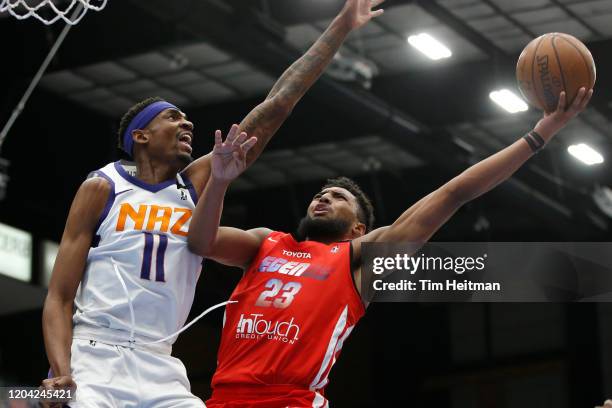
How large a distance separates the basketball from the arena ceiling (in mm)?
6729

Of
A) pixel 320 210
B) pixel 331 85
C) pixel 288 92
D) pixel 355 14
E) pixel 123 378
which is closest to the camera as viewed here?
pixel 123 378

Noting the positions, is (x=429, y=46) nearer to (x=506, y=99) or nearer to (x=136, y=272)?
(x=506, y=99)

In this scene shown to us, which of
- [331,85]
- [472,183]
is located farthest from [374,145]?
[472,183]

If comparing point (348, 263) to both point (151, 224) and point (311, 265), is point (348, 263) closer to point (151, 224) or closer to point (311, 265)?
point (311, 265)

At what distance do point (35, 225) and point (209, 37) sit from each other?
6.87 m

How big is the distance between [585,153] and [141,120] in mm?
12940

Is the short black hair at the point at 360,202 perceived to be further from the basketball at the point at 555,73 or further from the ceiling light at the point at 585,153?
the ceiling light at the point at 585,153

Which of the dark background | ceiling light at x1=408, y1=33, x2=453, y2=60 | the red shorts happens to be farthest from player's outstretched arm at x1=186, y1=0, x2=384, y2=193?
ceiling light at x1=408, y1=33, x2=453, y2=60

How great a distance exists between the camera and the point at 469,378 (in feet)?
66.8

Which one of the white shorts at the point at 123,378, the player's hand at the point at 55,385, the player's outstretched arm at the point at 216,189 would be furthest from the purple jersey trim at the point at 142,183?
the player's hand at the point at 55,385

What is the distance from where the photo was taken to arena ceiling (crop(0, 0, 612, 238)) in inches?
529

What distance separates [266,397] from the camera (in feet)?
18.3

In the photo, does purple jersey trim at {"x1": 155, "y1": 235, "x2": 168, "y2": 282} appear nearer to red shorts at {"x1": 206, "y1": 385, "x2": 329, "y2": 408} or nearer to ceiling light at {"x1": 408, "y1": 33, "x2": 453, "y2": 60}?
red shorts at {"x1": 206, "y1": 385, "x2": 329, "y2": 408}

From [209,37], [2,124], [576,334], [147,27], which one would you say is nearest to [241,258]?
[209,37]
